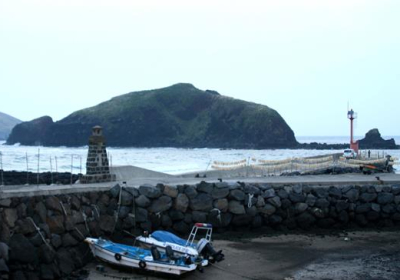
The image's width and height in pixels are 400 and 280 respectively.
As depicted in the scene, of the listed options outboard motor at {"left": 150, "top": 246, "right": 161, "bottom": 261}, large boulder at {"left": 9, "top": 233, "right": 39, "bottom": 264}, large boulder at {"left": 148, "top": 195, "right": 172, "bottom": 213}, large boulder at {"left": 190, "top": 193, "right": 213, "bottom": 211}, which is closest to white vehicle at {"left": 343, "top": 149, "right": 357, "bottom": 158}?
large boulder at {"left": 190, "top": 193, "right": 213, "bottom": 211}

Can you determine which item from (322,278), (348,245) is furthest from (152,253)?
(348,245)

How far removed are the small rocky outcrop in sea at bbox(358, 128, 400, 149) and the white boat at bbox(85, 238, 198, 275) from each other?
103m

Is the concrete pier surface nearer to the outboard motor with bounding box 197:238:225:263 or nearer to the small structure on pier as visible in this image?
the small structure on pier

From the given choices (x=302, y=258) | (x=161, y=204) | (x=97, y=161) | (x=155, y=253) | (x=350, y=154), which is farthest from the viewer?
(x=350, y=154)

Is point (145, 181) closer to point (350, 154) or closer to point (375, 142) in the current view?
point (350, 154)

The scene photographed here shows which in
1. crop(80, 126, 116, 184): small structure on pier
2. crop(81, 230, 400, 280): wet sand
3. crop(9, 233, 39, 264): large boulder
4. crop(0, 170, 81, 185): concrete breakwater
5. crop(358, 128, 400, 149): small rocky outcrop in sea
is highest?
crop(358, 128, 400, 149): small rocky outcrop in sea

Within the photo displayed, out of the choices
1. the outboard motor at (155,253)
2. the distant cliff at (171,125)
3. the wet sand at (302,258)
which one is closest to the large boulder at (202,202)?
the wet sand at (302,258)

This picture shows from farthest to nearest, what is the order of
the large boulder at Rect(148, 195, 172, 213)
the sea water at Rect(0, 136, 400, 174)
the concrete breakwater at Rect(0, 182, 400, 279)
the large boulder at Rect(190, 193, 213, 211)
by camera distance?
1. the sea water at Rect(0, 136, 400, 174)
2. the large boulder at Rect(190, 193, 213, 211)
3. the large boulder at Rect(148, 195, 172, 213)
4. the concrete breakwater at Rect(0, 182, 400, 279)

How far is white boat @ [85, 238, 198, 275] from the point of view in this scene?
1166 cm

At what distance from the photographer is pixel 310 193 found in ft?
57.2

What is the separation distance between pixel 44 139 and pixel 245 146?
49.7 meters

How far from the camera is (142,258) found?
Result: 11.9 m

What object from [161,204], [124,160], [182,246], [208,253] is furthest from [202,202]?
[124,160]

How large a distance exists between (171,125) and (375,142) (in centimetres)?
5063
